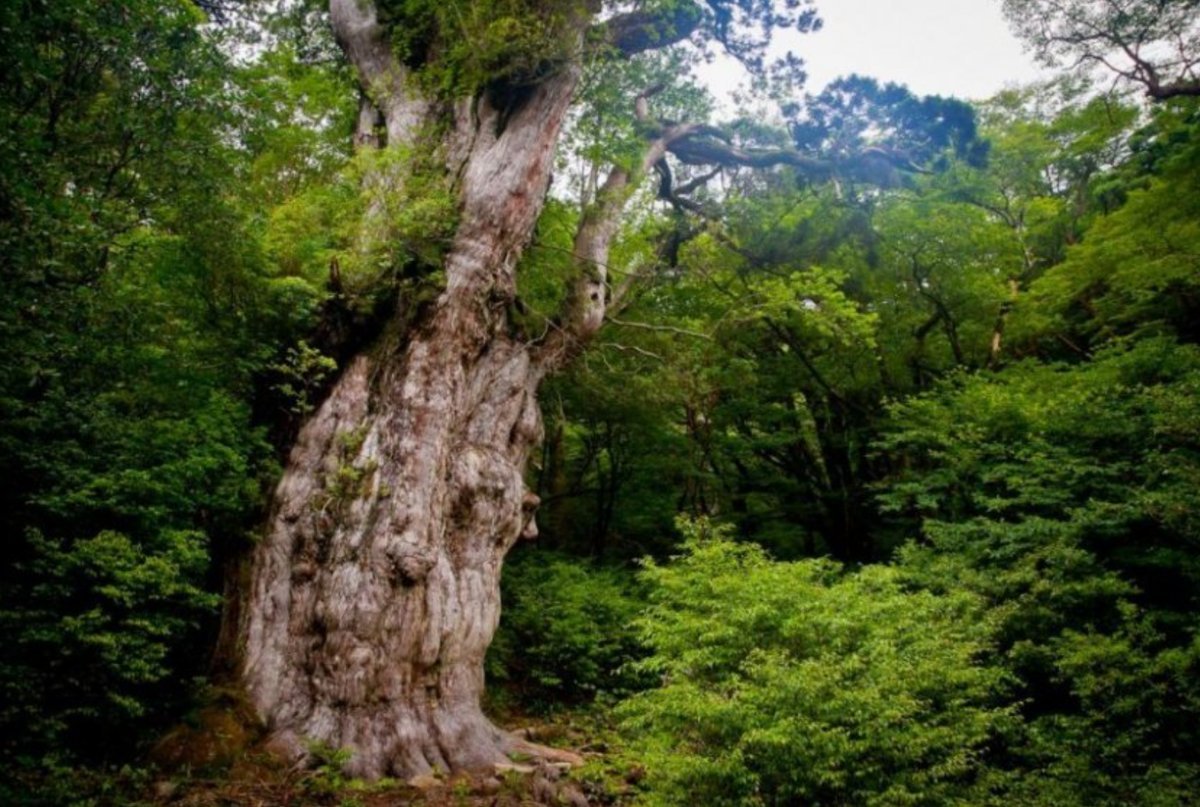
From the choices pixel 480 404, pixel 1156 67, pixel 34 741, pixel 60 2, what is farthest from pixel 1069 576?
pixel 60 2

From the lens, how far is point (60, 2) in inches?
158

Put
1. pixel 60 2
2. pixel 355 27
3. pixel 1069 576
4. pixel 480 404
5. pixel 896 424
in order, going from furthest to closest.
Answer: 1. pixel 896 424
2. pixel 355 27
3. pixel 480 404
4. pixel 1069 576
5. pixel 60 2

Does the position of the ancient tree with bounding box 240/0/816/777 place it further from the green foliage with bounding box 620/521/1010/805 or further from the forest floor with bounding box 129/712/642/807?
the green foliage with bounding box 620/521/1010/805

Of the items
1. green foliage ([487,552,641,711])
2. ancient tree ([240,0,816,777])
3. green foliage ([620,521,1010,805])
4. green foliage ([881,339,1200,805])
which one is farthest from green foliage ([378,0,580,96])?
green foliage ([881,339,1200,805])

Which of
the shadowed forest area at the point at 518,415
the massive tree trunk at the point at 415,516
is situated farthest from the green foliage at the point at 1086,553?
the massive tree trunk at the point at 415,516

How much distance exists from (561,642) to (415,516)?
487cm

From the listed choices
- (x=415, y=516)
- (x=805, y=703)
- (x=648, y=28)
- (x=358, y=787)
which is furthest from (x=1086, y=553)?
(x=648, y=28)

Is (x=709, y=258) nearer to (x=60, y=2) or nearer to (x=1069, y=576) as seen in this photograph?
(x=1069, y=576)

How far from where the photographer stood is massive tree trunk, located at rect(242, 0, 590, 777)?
5.83 m

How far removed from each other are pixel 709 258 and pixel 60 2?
1054 cm

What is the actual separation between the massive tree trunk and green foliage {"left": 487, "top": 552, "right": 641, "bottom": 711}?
2.35 meters

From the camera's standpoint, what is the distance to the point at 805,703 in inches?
158

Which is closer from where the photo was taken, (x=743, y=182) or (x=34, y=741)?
(x=34, y=741)

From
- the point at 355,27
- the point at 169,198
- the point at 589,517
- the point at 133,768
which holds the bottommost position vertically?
the point at 133,768
